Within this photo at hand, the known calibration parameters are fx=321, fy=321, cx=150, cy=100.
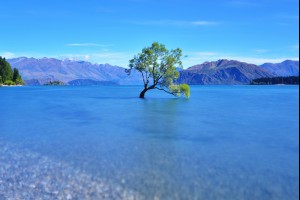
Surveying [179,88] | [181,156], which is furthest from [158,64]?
[181,156]

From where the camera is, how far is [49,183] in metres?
15.2

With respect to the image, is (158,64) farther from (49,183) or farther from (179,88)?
(49,183)

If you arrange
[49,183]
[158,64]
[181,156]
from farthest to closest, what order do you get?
[158,64], [181,156], [49,183]

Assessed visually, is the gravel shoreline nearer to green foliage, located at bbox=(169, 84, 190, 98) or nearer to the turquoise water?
the turquoise water

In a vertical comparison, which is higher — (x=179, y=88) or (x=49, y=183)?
(x=179, y=88)

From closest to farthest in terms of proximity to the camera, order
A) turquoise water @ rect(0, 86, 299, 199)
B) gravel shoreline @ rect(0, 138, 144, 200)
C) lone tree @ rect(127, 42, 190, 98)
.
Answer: gravel shoreline @ rect(0, 138, 144, 200)
turquoise water @ rect(0, 86, 299, 199)
lone tree @ rect(127, 42, 190, 98)

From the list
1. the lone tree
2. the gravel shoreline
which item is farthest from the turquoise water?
the lone tree

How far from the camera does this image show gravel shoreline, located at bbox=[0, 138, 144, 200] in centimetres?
1376

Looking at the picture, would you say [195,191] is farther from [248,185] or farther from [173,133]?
[173,133]

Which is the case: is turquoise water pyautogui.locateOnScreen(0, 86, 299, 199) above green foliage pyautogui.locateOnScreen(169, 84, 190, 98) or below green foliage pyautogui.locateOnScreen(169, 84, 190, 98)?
below

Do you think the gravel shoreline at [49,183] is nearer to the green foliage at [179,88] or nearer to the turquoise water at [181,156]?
the turquoise water at [181,156]

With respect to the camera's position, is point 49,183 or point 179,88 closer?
Result: point 49,183

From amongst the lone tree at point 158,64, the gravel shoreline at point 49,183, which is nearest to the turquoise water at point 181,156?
the gravel shoreline at point 49,183

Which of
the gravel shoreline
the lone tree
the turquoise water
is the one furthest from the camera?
the lone tree
